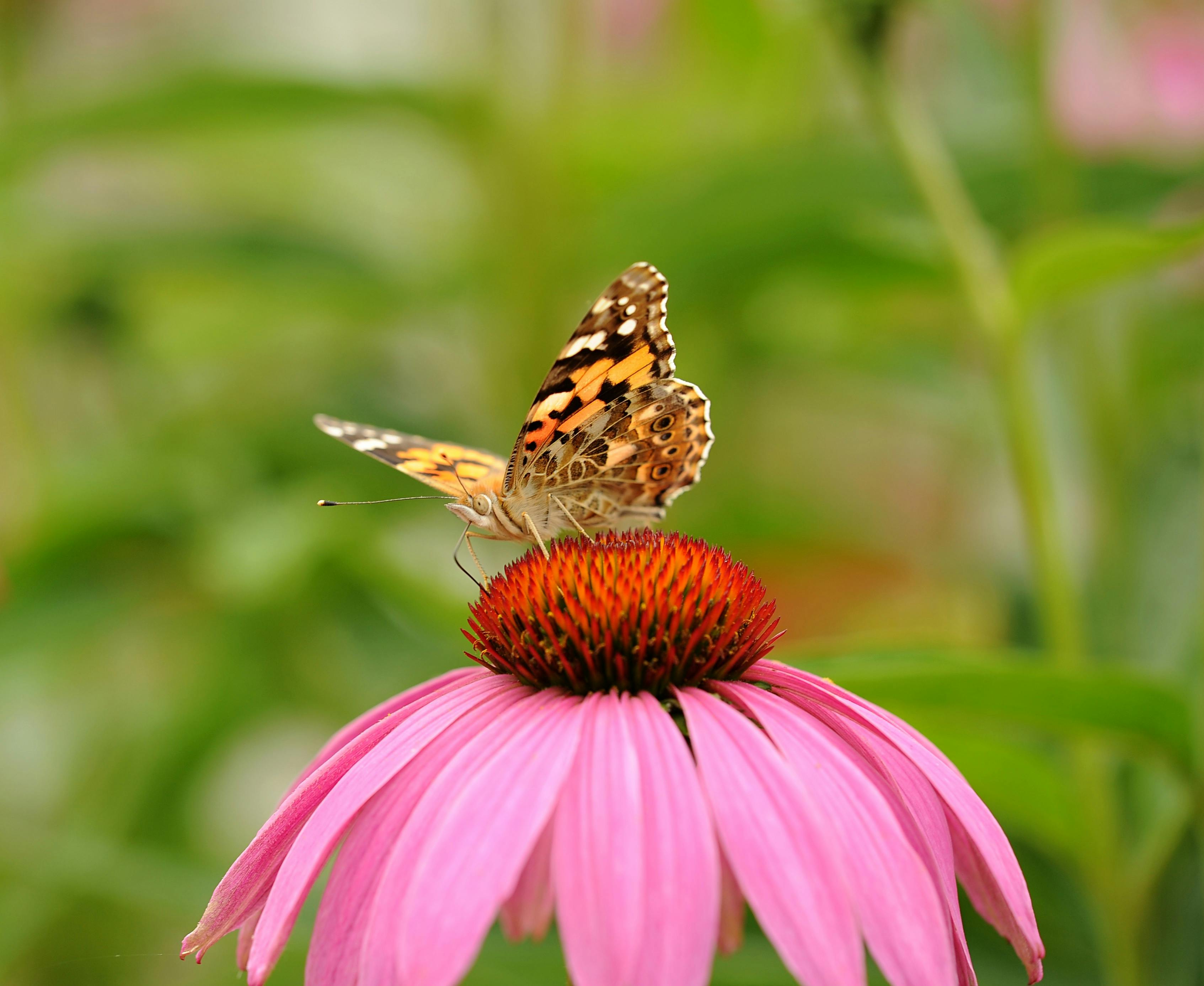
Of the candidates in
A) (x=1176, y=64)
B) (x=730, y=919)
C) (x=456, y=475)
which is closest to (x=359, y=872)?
(x=730, y=919)

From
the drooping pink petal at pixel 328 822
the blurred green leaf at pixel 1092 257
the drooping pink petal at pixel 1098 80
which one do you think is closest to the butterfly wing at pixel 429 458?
the drooping pink petal at pixel 328 822

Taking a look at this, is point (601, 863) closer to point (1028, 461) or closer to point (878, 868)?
point (878, 868)

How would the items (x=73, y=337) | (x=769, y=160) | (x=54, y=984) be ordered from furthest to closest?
(x=73, y=337)
(x=54, y=984)
(x=769, y=160)

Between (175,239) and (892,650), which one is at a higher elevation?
(175,239)

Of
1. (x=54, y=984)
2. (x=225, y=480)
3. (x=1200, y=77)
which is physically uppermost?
(x=1200, y=77)

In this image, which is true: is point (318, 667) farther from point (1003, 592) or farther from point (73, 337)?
point (1003, 592)

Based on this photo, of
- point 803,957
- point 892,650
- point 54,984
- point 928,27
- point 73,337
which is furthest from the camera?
point 928,27

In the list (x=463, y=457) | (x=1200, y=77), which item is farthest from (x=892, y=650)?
(x=1200, y=77)
